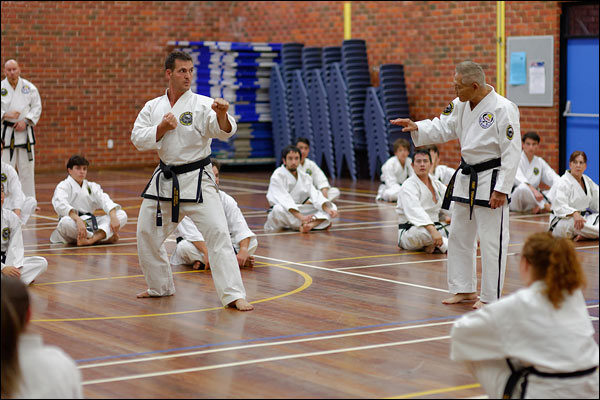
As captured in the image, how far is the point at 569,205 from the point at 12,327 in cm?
708

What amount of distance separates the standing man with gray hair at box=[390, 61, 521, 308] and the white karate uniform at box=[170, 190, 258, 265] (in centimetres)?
191

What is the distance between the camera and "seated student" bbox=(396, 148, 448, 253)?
8.32 metres

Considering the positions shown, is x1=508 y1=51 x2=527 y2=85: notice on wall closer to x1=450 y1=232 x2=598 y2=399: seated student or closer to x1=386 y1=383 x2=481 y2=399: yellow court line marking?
x1=386 y1=383 x2=481 y2=399: yellow court line marking

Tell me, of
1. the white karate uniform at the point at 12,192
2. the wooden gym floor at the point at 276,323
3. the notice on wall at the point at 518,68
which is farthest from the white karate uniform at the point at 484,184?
the notice on wall at the point at 518,68

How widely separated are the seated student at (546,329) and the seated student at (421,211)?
4.69 m

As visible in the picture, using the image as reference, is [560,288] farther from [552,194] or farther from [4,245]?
[552,194]

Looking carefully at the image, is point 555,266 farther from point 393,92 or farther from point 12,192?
point 393,92

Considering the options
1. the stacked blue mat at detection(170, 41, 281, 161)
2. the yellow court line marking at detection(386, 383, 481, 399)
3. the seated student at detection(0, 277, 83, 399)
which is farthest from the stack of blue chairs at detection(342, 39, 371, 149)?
the seated student at detection(0, 277, 83, 399)

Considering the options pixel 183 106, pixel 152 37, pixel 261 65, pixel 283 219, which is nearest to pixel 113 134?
pixel 152 37

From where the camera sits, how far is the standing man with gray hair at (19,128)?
1179 cm

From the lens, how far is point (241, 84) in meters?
16.8

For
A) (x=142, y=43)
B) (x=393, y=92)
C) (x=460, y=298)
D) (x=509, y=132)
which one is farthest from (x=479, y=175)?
(x=142, y=43)

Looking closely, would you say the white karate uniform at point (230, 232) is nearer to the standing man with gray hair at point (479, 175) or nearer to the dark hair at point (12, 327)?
the standing man with gray hair at point (479, 175)

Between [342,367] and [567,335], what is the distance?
1508mm
